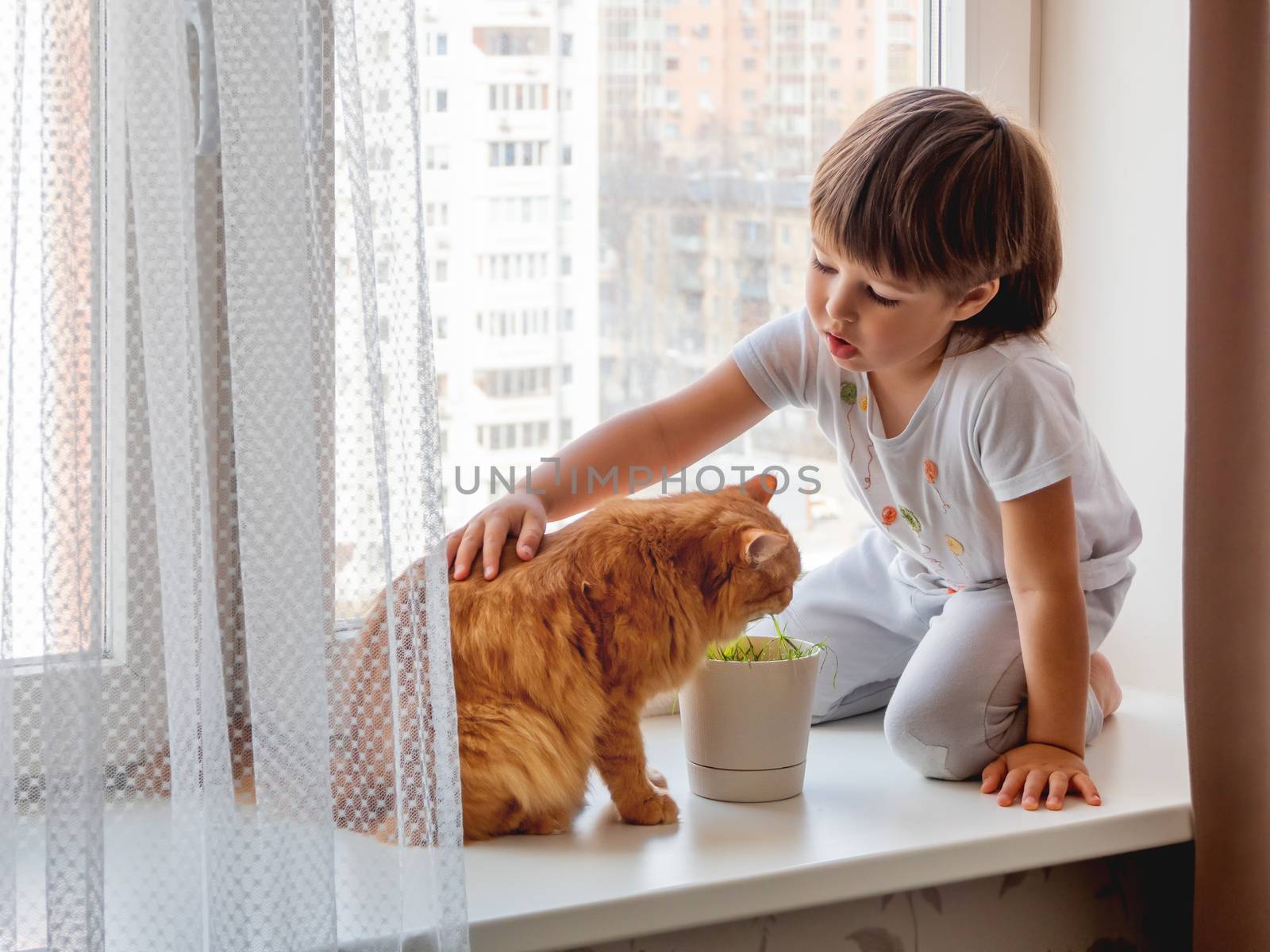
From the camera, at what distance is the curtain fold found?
96 cm

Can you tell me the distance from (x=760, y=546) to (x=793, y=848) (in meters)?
0.25

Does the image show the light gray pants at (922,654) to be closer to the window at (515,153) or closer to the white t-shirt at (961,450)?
the white t-shirt at (961,450)

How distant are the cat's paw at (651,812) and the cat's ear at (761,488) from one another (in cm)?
30

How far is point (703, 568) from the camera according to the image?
3.21 ft

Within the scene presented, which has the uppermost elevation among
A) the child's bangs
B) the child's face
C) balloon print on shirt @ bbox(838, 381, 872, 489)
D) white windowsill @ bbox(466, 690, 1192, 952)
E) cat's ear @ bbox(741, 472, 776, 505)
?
the child's bangs

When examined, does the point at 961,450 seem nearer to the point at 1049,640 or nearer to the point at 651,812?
the point at 1049,640

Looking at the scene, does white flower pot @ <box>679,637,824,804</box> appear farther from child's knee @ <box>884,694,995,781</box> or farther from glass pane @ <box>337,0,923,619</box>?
glass pane @ <box>337,0,923,619</box>

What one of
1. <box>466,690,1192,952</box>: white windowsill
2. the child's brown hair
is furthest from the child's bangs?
<box>466,690,1192,952</box>: white windowsill

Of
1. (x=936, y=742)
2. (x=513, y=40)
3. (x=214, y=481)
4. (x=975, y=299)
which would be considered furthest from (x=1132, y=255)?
(x=214, y=481)

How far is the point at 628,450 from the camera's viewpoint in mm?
1176

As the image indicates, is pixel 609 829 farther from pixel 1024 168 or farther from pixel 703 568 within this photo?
pixel 1024 168

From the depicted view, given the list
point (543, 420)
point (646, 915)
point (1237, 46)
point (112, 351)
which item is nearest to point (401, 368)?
Answer: point (112, 351)

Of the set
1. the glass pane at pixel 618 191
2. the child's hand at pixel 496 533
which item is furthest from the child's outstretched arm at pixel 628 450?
the glass pane at pixel 618 191

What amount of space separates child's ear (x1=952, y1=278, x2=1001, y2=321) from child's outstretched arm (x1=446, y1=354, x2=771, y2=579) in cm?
25
